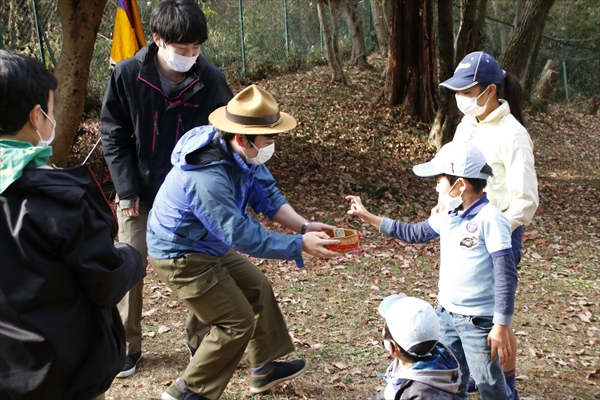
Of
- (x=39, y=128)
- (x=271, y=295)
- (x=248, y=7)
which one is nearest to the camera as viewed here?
(x=39, y=128)

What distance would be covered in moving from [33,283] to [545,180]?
1172 cm

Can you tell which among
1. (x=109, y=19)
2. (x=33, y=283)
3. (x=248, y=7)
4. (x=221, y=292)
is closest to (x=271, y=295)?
(x=221, y=292)

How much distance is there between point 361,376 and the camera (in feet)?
14.5

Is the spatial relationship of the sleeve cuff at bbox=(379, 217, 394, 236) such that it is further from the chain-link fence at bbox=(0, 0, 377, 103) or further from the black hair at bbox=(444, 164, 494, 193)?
the chain-link fence at bbox=(0, 0, 377, 103)

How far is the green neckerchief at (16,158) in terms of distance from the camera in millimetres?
2176

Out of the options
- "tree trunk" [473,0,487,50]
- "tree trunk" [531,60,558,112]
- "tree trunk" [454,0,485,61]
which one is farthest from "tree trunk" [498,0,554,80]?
"tree trunk" [531,60,558,112]

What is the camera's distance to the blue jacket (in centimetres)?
317

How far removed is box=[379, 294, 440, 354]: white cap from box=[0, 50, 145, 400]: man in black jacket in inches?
49.5

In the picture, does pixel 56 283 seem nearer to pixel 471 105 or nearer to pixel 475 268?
pixel 475 268

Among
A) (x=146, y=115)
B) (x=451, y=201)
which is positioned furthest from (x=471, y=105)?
(x=146, y=115)

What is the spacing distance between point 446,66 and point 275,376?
9.32m

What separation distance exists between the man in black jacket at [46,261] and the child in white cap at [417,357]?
4.18 ft

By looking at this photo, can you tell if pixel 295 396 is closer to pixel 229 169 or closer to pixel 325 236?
pixel 325 236

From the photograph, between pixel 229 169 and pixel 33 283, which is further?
pixel 229 169
